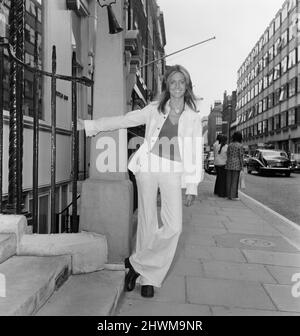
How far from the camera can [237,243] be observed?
19.8 feet

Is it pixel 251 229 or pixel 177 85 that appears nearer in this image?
pixel 177 85

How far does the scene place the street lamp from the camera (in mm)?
4219

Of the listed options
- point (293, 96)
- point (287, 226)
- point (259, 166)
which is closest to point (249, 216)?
point (287, 226)

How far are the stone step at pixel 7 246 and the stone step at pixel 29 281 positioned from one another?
0.16ft

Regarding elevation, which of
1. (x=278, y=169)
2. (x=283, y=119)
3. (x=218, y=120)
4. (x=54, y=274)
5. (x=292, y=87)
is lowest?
(x=54, y=274)

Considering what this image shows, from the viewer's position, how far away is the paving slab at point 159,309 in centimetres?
329

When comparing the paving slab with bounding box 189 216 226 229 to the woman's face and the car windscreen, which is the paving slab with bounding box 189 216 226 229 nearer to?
the woman's face

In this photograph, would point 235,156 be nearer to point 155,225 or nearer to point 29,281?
point 155,225

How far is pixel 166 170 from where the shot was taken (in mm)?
3520

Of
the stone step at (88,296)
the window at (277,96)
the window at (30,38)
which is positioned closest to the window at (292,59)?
the window at (277,96)

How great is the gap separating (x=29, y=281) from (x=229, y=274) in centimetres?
235

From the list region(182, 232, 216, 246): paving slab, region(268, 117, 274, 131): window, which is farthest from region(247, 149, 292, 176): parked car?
region(268, 117, 274, 131): window

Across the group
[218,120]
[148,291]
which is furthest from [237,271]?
[218,120]

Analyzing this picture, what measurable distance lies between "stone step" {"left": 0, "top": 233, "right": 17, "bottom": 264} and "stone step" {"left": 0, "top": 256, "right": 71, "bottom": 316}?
0.16 feet
